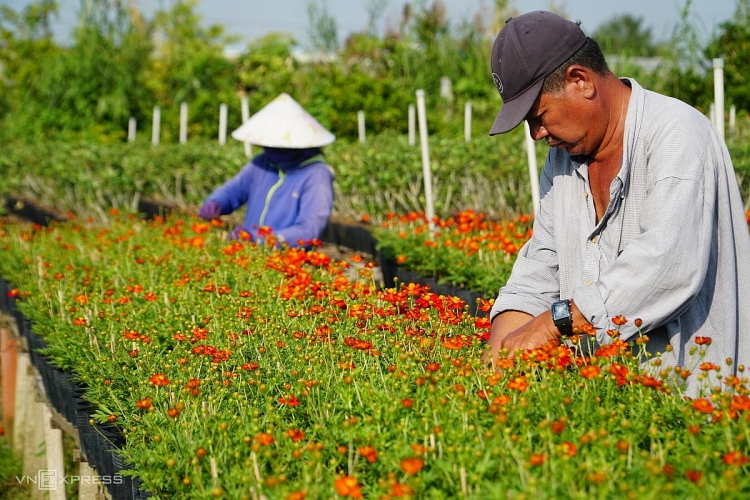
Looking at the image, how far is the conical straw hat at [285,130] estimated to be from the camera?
6.09m

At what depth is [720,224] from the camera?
2451 millimetres

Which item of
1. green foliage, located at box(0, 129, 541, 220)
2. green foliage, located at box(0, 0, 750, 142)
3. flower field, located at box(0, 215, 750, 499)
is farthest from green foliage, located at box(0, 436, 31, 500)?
green foliage, located at box(0, 0, 750, 142)

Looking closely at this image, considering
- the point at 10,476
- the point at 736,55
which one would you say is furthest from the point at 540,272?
the point at 736,55

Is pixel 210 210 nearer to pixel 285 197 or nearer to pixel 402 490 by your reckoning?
pixel 285 197

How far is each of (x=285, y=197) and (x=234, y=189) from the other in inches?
22.8

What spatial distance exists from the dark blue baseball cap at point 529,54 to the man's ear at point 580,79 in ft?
0.14

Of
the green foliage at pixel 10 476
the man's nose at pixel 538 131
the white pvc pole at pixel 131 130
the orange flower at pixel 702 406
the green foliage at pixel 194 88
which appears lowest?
the green foliage at pixel 10 476

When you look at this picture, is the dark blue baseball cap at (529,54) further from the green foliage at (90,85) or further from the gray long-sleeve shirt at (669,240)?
the green foliage at (90,85)

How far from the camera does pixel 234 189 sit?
21.7 ft

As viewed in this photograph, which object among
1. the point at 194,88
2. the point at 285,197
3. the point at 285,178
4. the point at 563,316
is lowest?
the point at 563,316

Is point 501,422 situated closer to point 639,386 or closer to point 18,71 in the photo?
point 639,386

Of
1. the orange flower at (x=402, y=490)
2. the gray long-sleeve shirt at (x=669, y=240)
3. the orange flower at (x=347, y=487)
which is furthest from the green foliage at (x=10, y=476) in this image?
the orange flower at (x=402, y=490)

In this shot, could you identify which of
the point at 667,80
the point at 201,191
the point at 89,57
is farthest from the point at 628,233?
the point at 89,57

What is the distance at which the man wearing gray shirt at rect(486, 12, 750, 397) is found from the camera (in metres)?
2.34
